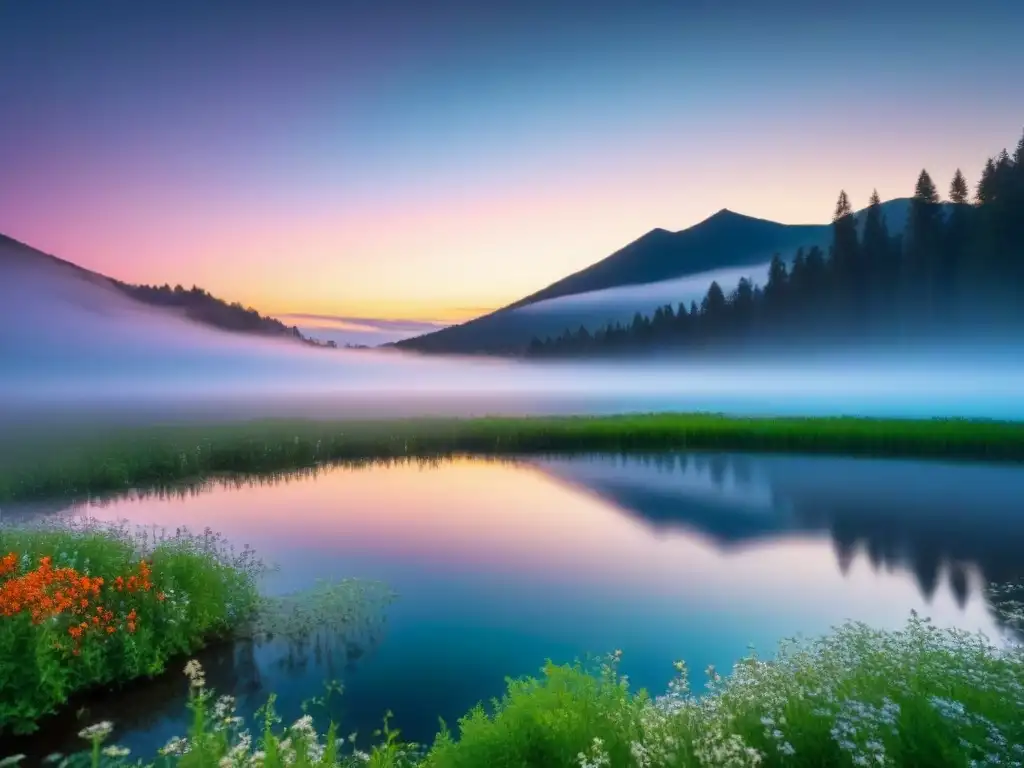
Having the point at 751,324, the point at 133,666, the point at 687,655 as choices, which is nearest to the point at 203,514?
the point at 133,666

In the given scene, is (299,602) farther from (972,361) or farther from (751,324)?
(751,324)

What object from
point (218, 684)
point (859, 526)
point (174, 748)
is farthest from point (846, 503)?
point (174, 748)

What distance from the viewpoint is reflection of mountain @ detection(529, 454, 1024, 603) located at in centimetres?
2094

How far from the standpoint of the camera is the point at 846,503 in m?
28.9

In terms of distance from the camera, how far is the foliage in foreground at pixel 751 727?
507 centimetres

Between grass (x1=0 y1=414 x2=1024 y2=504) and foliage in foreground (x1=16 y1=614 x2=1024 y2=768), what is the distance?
28.6m

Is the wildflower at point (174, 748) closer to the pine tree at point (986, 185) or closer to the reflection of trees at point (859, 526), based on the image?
the reflection of trees at point (859, 526)

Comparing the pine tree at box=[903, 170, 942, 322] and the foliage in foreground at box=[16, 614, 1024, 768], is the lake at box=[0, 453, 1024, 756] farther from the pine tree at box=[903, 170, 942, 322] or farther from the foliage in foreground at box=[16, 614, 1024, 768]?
the pine tree at box=[903, 170, 942, 322]

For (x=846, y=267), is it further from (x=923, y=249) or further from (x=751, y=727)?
(x=751, y=727)

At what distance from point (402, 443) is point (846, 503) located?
94.7ft

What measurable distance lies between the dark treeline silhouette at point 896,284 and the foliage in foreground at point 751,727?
73282mm

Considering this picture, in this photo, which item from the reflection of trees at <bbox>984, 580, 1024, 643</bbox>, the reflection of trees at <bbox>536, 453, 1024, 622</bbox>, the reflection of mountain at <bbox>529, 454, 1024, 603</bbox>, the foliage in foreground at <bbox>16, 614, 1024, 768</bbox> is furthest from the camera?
the reflection of mountain at <bbox>529, 454, 1024, 603</bbox>

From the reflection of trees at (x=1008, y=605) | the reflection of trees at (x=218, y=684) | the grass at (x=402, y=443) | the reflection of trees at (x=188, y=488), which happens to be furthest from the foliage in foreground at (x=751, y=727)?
the grass at (x=402, y=443)

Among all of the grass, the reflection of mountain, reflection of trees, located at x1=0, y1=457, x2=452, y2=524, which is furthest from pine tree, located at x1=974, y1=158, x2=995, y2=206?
reflection of trees, located at x1=0, y1=457, x2=452, y2=524
